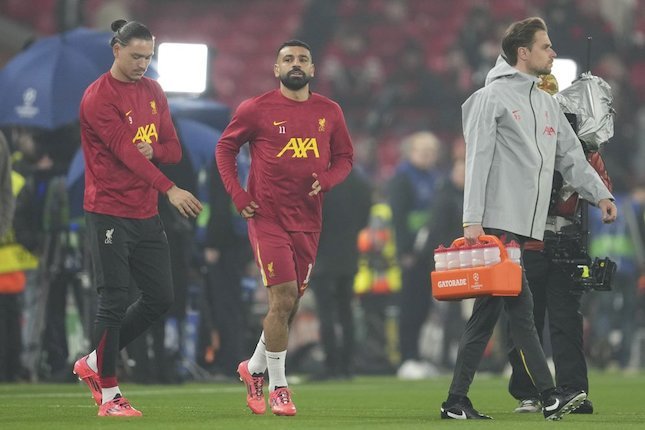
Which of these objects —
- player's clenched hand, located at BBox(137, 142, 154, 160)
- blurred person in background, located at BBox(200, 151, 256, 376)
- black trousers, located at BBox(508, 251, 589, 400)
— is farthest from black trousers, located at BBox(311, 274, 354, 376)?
player's clenched hand, located at BBox(137, 142, 154, 160)

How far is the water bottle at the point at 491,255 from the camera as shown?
853cm

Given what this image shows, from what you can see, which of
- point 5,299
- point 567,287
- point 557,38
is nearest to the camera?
point 567,287

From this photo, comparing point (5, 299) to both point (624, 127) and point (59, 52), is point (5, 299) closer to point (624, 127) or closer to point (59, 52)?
point (59, 52)

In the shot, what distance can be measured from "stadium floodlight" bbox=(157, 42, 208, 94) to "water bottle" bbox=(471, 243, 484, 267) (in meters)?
7.69

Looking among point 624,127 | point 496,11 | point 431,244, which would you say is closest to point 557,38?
point 624,127

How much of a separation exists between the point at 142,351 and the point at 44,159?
2053 mm

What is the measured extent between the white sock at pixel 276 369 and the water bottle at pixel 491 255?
139 cm

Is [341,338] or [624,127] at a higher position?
[624,127]

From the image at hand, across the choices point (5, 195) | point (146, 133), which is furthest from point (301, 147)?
point (5, 195)

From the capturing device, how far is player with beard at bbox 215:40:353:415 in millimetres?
9258

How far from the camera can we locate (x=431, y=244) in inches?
673

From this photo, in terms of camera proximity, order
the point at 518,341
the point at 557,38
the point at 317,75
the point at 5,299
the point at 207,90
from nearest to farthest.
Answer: the point at 518,341 < the point at 5,299 < the point at 207,90 < the point at 557,38 < the point at 317,75

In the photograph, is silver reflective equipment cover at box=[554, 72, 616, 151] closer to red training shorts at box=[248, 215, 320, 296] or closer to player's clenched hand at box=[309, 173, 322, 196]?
player's clenched hand at box=[309, 173, 322, 196]

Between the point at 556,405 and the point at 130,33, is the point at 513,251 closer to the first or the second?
the point at 556,405
